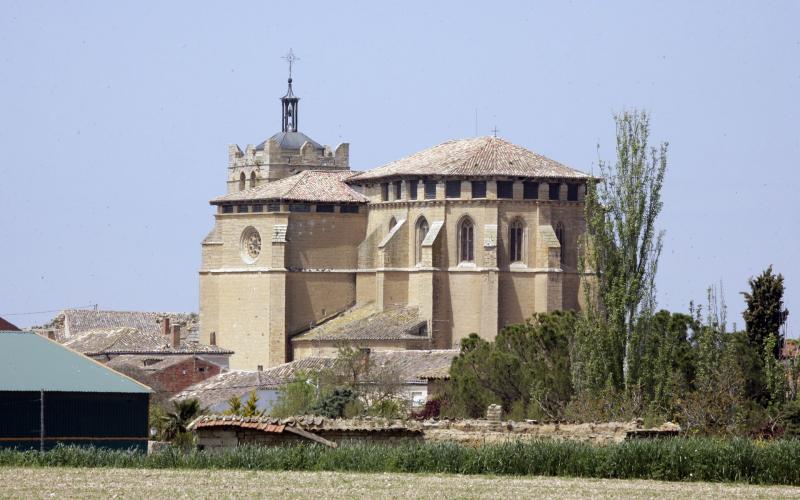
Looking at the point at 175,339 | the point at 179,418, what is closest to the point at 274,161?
the point at 175,339

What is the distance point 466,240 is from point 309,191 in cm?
759

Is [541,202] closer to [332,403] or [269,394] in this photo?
[269,394]

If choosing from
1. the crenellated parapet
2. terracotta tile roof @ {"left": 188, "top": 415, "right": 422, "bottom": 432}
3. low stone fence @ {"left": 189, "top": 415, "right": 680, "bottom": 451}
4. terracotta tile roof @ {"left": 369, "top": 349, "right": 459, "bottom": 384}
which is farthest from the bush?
the crenellated parapet

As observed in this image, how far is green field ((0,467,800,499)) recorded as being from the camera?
30719mm

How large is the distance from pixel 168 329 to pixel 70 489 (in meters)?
61.7

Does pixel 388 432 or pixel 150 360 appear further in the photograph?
pixel 150 360

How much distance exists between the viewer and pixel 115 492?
101ft


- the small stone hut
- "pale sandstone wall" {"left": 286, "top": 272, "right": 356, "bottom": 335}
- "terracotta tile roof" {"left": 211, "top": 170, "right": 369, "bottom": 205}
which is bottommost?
the small stone hut

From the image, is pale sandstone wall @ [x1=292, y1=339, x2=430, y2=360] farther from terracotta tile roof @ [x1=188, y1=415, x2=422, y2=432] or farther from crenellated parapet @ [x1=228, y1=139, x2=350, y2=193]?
terracotta tile roof @ [x1=188, y1=415, x2=422, y2=432]

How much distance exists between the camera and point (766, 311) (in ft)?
184

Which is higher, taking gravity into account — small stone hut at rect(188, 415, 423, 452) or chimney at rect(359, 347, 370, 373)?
chimney at rect(359, 347, 370, 373)

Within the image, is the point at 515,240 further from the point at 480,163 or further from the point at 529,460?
the point at 529,460

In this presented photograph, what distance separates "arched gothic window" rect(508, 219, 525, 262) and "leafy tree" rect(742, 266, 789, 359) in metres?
22.4

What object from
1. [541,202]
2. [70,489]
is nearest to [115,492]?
[70,489]
